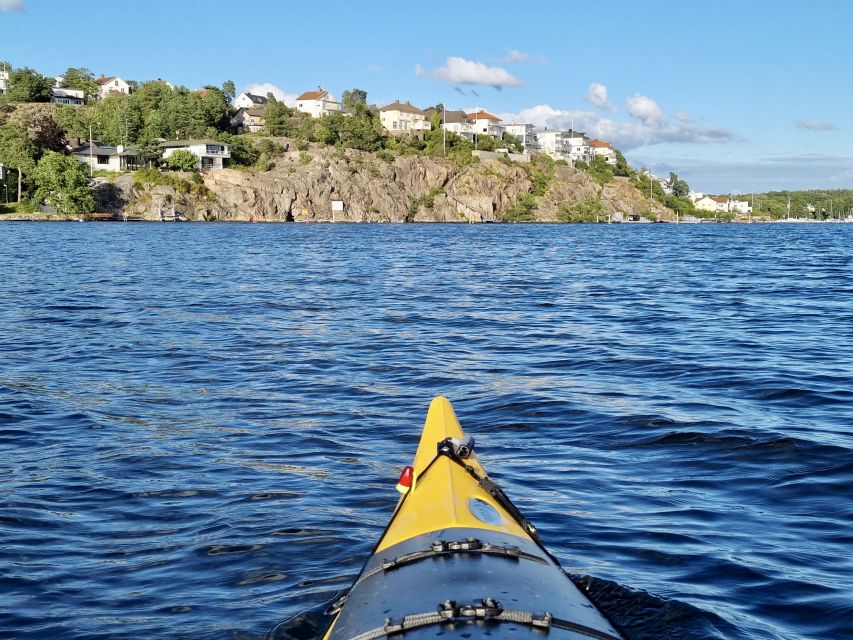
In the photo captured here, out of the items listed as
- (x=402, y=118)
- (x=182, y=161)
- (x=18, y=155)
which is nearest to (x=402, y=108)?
(x=402, y=118)

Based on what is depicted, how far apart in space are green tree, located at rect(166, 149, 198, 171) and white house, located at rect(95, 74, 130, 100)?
72465mm

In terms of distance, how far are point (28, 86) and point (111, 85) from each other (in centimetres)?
3443

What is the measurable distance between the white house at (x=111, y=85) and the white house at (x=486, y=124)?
78.0 metres

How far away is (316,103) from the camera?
174 metres

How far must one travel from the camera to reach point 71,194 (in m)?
98.8

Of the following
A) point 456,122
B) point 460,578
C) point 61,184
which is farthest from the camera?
point 456,122

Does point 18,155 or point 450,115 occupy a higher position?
point 450,115

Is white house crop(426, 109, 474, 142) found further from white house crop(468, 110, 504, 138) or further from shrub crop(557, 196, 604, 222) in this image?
shrub crop(557, 196, 604, 222)

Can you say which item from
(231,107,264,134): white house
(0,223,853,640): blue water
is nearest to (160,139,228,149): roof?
(231,107,264,134): white house

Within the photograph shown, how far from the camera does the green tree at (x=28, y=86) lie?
503 ft

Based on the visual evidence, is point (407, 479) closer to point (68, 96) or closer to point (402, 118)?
point (402, 118)

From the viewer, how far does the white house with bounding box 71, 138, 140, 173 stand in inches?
4761

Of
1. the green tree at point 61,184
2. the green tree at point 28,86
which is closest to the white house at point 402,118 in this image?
the green tree at point 28,86

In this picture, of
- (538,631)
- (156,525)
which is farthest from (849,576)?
(156,525)
